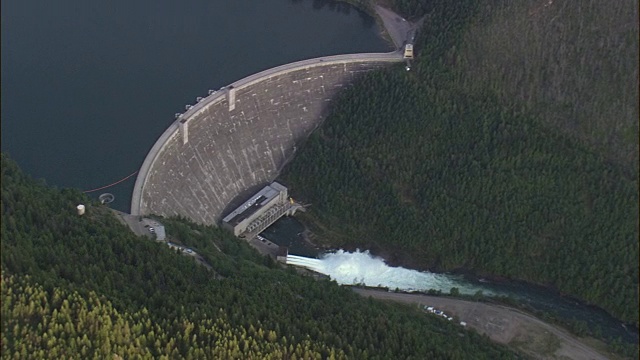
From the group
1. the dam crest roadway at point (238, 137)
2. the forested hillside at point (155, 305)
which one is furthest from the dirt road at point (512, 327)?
the dam crest roadway at point (238, 137)

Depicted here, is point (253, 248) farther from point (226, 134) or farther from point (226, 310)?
point (226, 310)

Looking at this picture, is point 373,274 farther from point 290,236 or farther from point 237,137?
point 237,137

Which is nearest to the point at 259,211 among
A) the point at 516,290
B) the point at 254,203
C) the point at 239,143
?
the point at 254,203

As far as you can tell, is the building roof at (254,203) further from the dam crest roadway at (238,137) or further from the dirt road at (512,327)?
the dirt road at (512,327)

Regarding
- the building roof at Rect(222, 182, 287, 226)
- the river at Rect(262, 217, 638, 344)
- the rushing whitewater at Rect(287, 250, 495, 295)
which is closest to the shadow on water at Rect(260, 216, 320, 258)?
the river at Rect(262, 217, 638, 344)

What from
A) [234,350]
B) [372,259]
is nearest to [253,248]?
[372,259]
